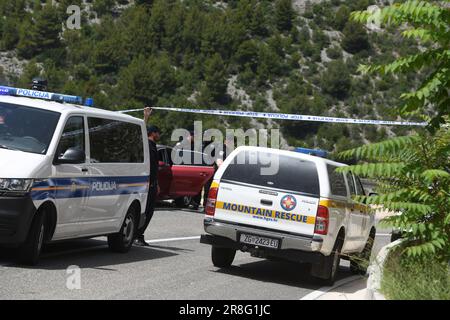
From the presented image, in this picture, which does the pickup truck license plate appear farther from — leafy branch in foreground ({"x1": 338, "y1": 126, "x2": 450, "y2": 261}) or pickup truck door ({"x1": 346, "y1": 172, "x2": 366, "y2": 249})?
pickup truck door ({"x1": 346, "y1": 172, "x2": 366, "y2": 249})

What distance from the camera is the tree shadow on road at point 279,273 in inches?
517

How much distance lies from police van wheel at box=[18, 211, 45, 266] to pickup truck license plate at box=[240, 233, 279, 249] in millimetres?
2877

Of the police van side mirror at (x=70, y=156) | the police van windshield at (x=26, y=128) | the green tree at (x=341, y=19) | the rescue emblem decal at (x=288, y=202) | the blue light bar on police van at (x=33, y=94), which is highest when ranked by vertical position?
the green tree at (x=341, y=19)

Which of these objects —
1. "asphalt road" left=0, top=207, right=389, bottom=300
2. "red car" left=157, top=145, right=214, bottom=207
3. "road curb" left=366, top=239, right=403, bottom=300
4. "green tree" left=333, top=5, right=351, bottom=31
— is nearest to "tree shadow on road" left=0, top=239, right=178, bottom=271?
"asphalt road" left=0, top=207, right=389, bottom=300

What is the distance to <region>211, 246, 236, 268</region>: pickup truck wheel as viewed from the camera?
536 inches


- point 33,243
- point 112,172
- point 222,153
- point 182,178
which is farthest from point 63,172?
point 182,178

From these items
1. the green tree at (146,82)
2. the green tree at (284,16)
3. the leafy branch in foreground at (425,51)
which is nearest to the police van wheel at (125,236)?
the leafy branch in foreground at (425,51)

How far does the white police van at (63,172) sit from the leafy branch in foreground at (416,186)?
3.75 m

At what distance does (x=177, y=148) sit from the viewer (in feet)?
83.3

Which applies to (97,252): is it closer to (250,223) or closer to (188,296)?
(250,223)

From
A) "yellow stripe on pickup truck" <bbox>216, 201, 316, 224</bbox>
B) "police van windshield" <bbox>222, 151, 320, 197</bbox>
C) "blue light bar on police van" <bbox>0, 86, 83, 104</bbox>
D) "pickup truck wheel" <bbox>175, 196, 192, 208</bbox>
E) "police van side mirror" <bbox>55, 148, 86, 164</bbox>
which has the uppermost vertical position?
"blue light bar on police van" <bbox>0, 86, 83, 104</bbox>

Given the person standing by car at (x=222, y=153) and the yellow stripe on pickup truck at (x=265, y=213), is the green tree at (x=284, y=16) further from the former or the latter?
the yellow stripe on pickup truck at (x=265, y=213)

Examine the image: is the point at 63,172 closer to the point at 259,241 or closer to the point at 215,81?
the point at 259,241

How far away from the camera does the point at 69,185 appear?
12.0 metres
